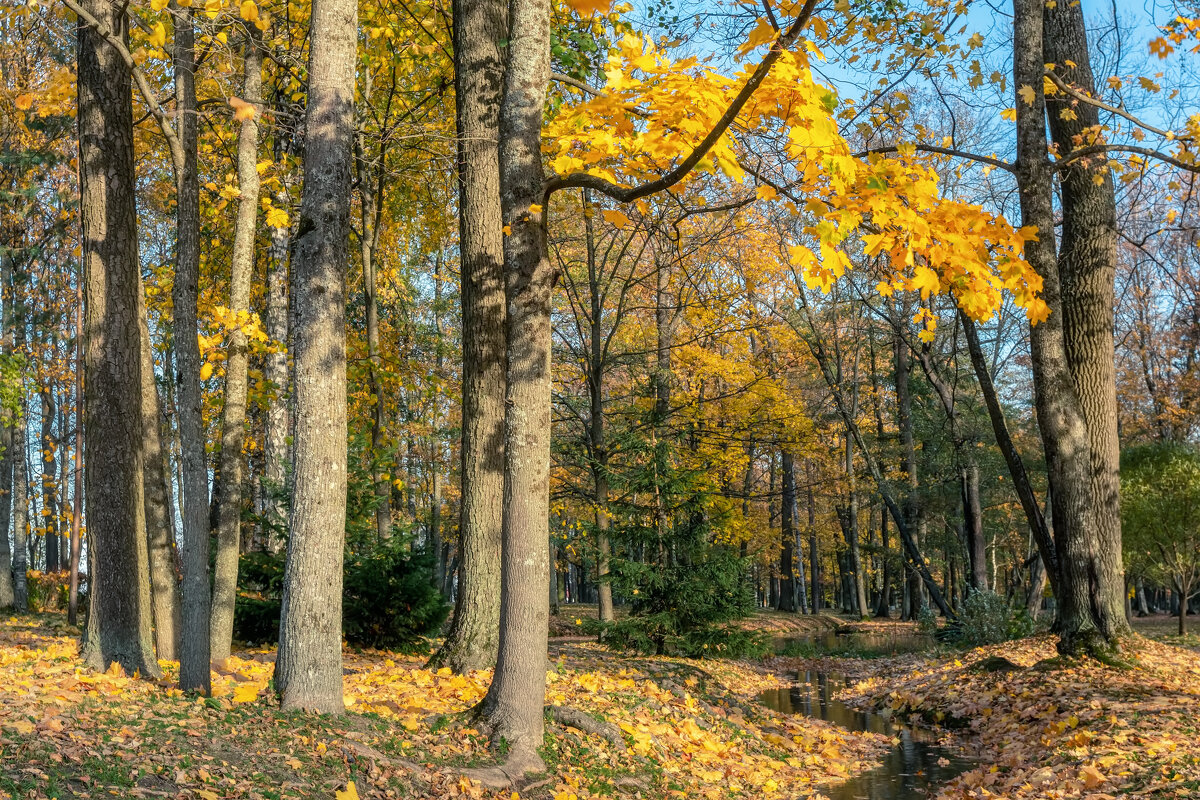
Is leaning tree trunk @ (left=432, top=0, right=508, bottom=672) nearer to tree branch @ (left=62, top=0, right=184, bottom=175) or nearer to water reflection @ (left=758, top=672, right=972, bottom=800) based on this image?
tree branch @ (left=62, top=0, right=184, bottom=175)

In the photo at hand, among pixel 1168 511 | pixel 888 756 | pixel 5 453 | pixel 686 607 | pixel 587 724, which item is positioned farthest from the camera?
pixel 5 453

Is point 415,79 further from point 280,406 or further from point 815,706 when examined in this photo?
point 815,706

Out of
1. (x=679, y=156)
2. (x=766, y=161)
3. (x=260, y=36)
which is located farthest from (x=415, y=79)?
(x=679, y=156)

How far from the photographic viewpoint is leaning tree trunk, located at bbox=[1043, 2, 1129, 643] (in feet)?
32.2

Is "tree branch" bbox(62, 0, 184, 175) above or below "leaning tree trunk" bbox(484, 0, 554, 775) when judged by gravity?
above

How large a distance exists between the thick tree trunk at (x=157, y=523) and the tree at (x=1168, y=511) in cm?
1646

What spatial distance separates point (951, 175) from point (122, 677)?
638 inches

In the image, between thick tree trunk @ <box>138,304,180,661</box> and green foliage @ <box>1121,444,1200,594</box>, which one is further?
green foliage @ <box>1121,444,1200,594</box>

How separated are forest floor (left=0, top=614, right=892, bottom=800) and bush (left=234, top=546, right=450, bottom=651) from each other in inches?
39.1

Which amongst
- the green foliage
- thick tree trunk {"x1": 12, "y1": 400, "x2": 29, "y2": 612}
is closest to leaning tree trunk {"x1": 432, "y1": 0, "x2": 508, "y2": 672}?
thick tree trunk {"x1": 12, "y1": 400, "x2": 29, "y2": 612}

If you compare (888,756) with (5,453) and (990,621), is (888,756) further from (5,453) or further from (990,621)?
(5,453)

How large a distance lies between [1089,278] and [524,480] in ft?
27.1

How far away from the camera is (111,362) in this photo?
696 cm

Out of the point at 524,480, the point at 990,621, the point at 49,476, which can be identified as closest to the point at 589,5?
the point at 524,480
